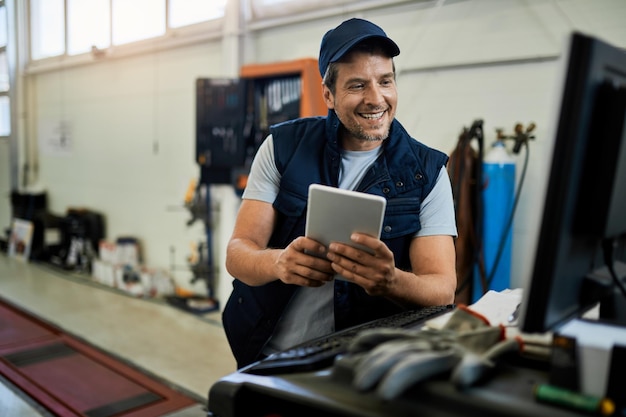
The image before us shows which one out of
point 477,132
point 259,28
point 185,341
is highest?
point 259,28

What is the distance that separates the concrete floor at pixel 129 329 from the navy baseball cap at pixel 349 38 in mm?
1944

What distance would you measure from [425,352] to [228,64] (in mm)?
3698

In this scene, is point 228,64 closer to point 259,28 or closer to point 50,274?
point 259,28

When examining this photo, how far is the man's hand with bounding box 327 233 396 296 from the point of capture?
1.04m

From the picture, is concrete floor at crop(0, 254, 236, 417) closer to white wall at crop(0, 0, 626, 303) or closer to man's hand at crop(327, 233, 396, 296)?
white wall at crop(0, 0, 626, 303)

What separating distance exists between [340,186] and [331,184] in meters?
0.03

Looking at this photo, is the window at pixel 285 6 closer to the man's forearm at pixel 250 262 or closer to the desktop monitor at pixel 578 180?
the man's forearm at pixel 250 262

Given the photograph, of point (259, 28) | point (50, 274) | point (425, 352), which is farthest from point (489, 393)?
point (50, 274)

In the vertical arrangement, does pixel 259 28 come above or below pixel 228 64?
above

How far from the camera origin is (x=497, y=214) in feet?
8.77

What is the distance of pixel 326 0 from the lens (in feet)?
11.6

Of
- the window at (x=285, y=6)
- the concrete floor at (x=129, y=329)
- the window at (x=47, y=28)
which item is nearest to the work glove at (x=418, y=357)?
the concrete floor at (x=129, y=329)

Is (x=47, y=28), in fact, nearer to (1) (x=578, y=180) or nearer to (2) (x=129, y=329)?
(2) (x=129, y=329)

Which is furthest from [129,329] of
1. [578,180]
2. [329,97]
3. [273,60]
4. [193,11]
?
[578,180]
